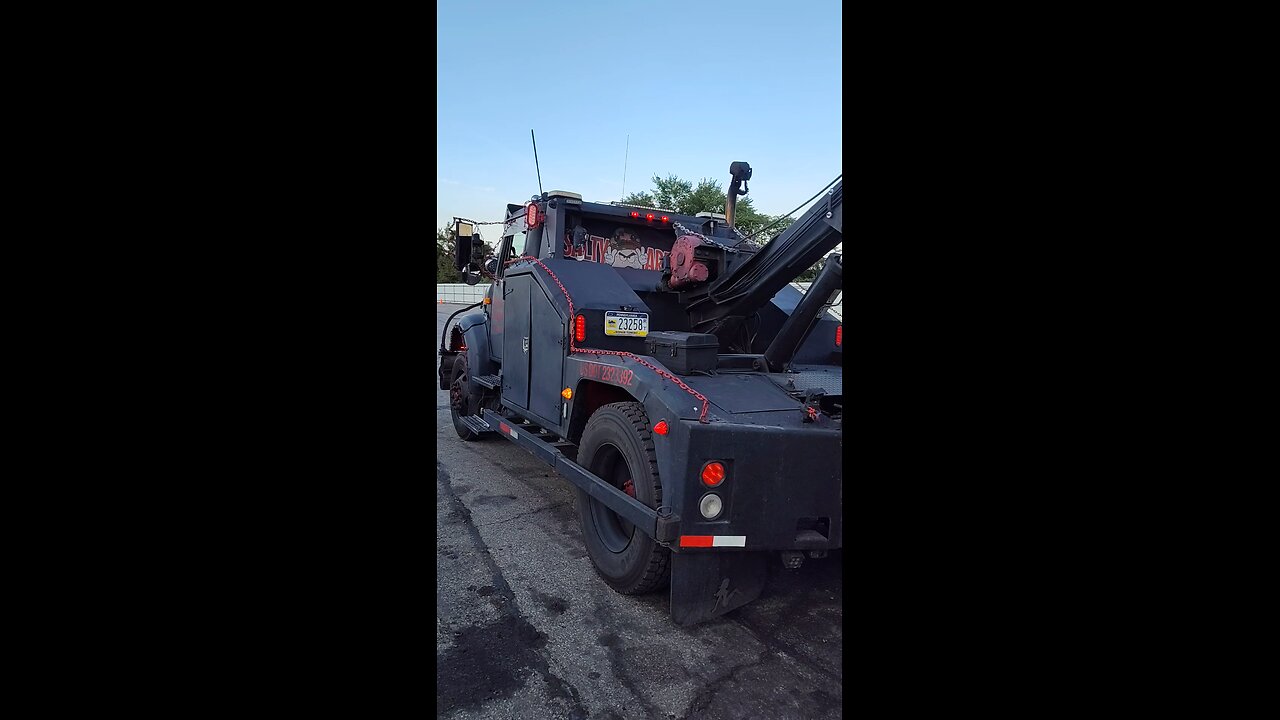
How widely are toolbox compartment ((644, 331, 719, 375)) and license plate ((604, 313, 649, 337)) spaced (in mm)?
484

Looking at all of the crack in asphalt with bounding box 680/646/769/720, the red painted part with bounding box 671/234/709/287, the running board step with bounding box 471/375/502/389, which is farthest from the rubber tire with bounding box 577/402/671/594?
the running board step with bounding box 471/375/502/389

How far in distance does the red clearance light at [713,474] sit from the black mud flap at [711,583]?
463mm

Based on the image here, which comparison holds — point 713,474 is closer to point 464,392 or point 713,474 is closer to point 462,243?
point 462,243

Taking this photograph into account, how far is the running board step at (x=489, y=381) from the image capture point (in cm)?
617

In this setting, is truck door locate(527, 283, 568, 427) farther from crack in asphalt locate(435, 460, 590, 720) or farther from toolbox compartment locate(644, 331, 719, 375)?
crack in asphalt locate(435, 460, 590, 720)

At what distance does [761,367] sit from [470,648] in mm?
2526

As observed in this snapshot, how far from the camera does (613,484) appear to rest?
4.00m

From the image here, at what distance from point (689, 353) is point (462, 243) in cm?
343

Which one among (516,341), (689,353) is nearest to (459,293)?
(516,341)

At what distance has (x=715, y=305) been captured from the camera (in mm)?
4613

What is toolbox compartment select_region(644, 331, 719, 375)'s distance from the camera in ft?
12.1

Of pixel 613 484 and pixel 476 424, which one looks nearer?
pixel 613 484
